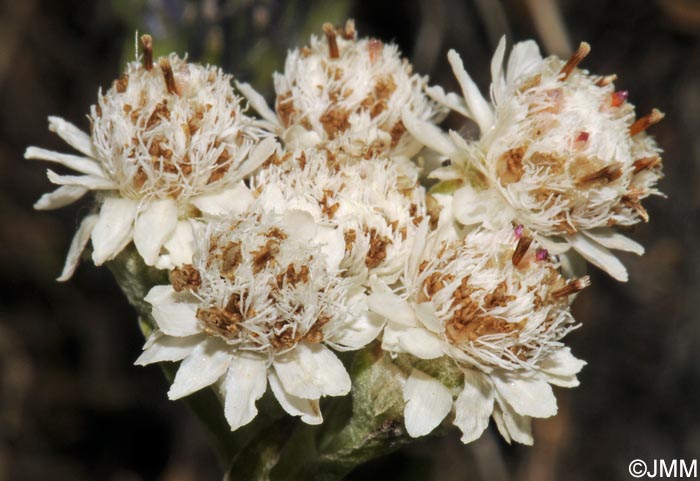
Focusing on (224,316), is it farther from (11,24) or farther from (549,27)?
(11,24)

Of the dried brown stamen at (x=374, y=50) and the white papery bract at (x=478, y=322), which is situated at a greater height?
the dried brown stamen at (x=374, y=50)

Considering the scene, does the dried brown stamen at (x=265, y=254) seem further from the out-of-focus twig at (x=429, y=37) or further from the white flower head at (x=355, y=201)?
the out-of-focus twig at (x=429, y=37)

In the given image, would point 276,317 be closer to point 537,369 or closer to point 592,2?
point 537,369

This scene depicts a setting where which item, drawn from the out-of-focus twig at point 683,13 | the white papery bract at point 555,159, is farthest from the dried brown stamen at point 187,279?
the out-of-focus twig at point 683,13

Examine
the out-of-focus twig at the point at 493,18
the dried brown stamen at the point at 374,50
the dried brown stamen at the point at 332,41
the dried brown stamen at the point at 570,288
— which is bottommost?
the dried brown stamen at the point at 570,288

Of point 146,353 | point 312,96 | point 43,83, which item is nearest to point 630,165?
point 312,96

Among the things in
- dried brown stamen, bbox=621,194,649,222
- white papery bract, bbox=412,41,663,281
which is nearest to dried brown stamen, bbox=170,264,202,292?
white papery bract, bbox=412,41,663,281

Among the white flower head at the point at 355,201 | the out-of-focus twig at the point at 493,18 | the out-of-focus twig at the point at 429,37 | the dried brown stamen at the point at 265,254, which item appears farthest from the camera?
the out-of-focus twig at the point at 429,37

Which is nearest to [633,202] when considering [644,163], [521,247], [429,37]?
[644,163]

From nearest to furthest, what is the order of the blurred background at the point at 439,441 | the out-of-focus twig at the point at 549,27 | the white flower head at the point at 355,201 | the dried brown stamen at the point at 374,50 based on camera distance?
1. the white flower head at the point at 355,201
2. the dried brown stamen at the point at 374,50
3. the out-of-focus twig at the point at 549,27
4. the blurred background at the point at 439,441

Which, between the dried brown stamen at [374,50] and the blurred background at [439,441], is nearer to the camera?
the dried brown stamen at [374,50]
